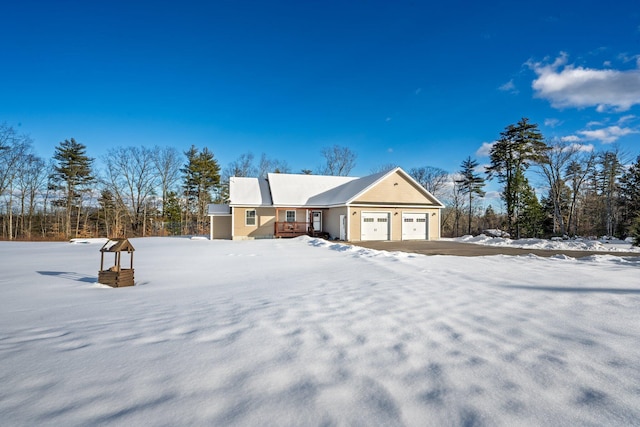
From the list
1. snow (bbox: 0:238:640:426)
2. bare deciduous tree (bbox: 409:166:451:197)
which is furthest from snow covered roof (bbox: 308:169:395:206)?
bare deciduous tree (bbox: 409:166:451:197)

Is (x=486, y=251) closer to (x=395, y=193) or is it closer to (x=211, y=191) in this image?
(x=395, y=193)

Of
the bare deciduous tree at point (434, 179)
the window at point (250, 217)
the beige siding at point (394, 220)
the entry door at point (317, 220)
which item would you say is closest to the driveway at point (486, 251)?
the beige siding at point (394, 220)

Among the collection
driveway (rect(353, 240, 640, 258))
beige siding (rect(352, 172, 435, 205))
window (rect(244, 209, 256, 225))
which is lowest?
driveway (rect(353, 240, 640, 258))

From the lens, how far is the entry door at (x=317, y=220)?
71.4ft

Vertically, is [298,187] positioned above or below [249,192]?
above

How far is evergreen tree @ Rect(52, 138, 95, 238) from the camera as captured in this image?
2947 centimetres

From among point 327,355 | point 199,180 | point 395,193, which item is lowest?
point 327,355

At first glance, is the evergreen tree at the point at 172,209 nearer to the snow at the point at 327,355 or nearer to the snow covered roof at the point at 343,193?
the snow covered roof at the point at 343,193

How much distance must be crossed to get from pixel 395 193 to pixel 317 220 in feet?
19.6

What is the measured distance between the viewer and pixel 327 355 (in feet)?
8.70

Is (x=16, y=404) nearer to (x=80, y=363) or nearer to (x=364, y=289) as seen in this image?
(x=80, y=363)

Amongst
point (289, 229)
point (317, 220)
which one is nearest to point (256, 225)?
point (289, 229)

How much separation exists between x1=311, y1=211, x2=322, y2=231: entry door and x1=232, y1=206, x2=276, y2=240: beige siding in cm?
292

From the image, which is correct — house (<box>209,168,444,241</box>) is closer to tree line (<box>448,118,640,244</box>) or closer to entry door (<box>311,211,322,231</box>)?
entry door (<box>311,211,322,231</box>)
